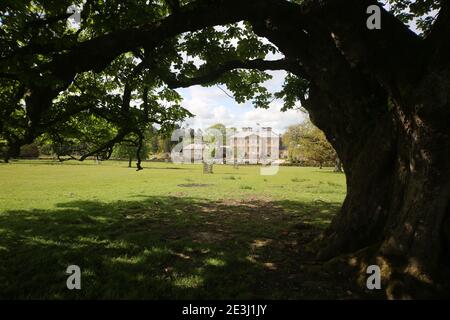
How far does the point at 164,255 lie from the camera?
696 centimetres

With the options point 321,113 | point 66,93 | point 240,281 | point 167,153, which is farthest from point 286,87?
point 167,153

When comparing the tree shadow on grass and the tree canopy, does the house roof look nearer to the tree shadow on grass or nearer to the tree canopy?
the tree shadow on grass

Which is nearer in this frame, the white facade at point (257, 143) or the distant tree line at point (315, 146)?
the distant tree line at point (315, 146)

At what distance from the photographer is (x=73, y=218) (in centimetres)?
1077

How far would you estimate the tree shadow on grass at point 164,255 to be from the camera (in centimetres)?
529

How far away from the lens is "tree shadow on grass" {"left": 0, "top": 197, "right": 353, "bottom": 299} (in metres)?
5.29

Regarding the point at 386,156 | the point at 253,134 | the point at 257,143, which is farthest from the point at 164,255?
the point at 257,143

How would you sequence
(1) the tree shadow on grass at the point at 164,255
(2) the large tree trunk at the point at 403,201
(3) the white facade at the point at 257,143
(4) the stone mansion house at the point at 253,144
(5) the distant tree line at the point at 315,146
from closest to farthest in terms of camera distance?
(2) the large tree trunk at the point at 403,201, (1) the tree shadow on grass at the point at 164,255, (5) the distant tree line at the point at 315,146, (4) the stone mansion house at the point at 253,144, (3) the white facade at the point at 257,143

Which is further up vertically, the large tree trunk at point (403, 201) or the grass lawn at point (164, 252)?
the large tree trunk at point (403, 201)

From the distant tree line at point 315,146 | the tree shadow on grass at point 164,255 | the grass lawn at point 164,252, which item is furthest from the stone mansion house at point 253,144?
the tree shadow on grass at point 164,255

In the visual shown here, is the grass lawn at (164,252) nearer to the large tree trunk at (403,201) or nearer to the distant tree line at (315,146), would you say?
the large tree trunk at (403,201)

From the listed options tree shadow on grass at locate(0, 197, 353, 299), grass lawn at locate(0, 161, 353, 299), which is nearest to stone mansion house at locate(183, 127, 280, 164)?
grass lawn at locate(0, 161, 353, 299)

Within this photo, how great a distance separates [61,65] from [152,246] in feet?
15.1
